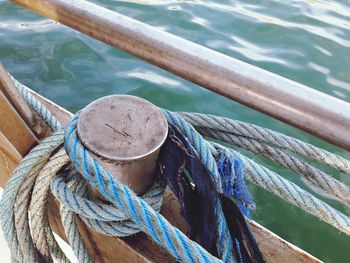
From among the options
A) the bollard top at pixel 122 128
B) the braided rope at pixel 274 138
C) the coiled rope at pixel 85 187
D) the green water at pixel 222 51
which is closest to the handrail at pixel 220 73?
the bollard top at pixel 122 128

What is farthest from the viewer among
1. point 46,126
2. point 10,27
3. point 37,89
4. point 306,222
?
point 10,27

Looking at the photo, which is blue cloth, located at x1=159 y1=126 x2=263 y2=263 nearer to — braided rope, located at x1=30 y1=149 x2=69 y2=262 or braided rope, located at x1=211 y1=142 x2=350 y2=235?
braided rope, located at x1=211 y1=142 x2=350 y2=235

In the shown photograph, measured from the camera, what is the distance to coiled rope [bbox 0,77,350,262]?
3.73 ft

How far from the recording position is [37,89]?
3.32 meters

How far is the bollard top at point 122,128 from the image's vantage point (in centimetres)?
104

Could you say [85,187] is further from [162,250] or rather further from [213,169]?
[213,169]

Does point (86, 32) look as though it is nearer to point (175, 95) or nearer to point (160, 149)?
point (160, 149)

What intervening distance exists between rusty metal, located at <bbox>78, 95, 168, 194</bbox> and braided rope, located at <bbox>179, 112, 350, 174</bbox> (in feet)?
0.98

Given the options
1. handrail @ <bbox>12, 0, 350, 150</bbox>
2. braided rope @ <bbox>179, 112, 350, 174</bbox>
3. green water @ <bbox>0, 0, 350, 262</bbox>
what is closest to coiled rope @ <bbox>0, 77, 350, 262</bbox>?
braided rope @ <bbox>179, 112, 350, 174</bbox>

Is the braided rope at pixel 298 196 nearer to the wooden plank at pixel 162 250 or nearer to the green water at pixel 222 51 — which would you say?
the wooden plank at pixel 162 250

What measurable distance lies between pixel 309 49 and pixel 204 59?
3.32 m

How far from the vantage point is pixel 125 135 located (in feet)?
3.47

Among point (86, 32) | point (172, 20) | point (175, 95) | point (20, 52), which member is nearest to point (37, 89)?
point (20, 52)

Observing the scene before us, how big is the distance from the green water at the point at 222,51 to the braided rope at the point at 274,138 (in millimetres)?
1314
